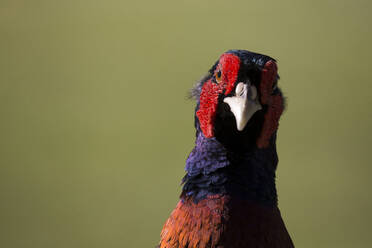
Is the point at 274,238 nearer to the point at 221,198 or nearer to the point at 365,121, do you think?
the point at 221,198

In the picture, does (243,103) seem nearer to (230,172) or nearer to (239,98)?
(239,98)

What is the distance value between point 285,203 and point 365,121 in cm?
76

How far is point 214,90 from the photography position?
49.0 inches

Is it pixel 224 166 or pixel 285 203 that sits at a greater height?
pixel 224 166

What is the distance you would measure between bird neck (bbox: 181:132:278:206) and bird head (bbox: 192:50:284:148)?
3cm

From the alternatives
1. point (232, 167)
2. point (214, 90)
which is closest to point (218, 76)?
point (214, 90)

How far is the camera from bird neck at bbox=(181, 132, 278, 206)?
4.16 feet

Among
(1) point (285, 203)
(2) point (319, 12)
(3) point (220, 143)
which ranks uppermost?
(2) point (319, 12)

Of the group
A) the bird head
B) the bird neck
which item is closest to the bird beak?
the bird head

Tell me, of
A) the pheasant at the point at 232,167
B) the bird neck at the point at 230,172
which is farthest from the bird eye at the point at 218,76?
the bird neck at the point at 230,172

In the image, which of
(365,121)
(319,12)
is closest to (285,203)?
(365,121)

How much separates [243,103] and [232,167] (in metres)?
0.21

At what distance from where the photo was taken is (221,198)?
1259 millimetres

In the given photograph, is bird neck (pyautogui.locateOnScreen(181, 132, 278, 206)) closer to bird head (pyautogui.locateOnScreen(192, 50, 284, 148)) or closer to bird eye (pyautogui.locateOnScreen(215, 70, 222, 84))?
bird head (pyautogui.locateOnScreen(192, 50, 284, 148))
